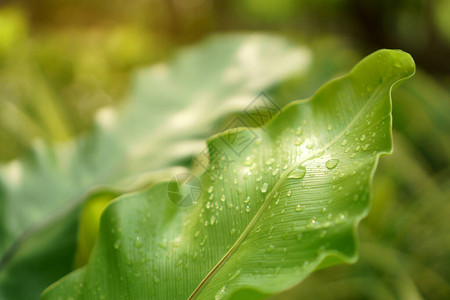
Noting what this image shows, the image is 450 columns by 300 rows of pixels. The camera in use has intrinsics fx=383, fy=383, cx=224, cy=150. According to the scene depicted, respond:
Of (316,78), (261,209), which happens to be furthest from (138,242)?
(316,78)

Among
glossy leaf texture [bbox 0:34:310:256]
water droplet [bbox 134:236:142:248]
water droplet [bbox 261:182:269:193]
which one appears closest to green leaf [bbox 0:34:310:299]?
glossy leaf texture [bbox 0:34:310:256]

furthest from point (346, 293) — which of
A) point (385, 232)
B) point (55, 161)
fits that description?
point (55, 161)

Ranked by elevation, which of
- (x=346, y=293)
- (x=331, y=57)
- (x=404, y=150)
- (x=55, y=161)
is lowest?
(x=346, y=293)

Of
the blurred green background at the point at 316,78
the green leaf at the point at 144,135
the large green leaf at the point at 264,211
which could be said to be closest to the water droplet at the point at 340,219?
the large green leaf at the point at 264,211

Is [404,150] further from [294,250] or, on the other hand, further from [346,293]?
[294,250]

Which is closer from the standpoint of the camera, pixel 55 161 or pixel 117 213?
pixel 117 213

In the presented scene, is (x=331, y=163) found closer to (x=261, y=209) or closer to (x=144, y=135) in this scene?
(x=261, y=209)

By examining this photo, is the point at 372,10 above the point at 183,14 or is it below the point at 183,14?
below
